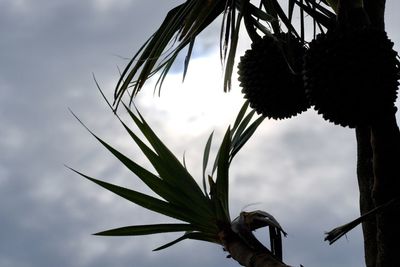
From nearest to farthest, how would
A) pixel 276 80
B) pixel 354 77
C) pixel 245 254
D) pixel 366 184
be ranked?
pixel 354 77 → pixel 366 184 → pixel 276 80 → pixel 245 254

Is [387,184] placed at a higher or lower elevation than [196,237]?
lower

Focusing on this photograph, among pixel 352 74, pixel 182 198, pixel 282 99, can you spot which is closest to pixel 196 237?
pixel 182 198

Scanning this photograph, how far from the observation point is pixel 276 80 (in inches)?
65.6

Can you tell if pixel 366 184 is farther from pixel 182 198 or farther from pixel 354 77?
pixel 182 198

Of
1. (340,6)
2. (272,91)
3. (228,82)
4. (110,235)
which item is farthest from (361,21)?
(110,235)

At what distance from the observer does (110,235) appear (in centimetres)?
214

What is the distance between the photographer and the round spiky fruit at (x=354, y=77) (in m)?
1.34

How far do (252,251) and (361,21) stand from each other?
62cm

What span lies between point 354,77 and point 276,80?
1.08ft

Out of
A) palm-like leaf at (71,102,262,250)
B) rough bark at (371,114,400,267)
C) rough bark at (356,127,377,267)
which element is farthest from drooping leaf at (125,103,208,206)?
rough bark at (371,114,400,267)

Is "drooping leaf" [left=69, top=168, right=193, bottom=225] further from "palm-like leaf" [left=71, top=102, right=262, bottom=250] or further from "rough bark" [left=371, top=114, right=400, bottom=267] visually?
"rough bark" [left=371, top=114, right=400, bottom=267]

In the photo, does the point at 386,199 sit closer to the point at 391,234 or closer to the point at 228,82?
the point at 391,234

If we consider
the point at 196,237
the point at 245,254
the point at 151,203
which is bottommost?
the point at 245,254

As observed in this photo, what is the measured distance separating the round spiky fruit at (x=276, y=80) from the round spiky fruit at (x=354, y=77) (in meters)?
0.25
